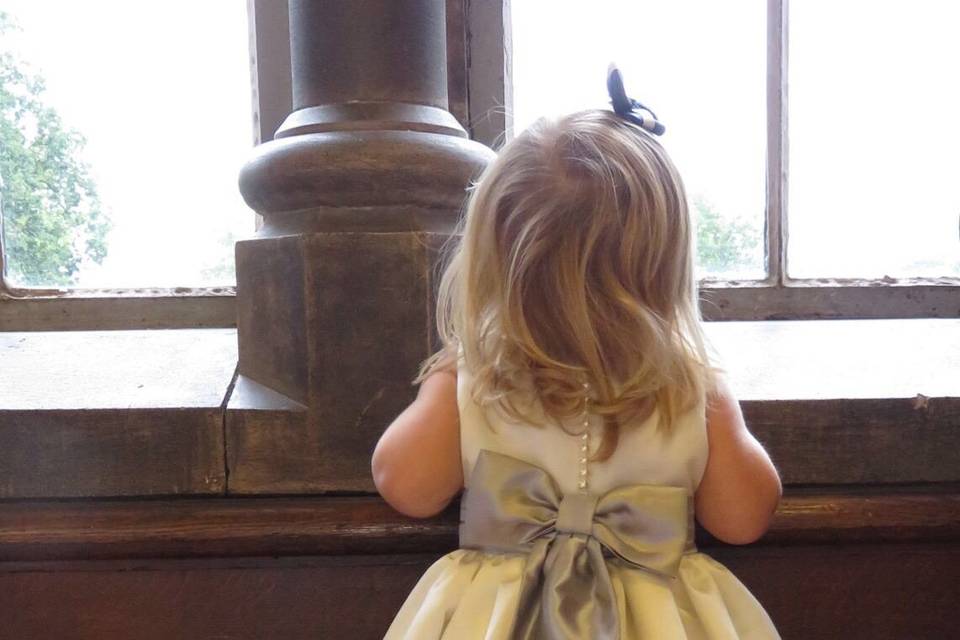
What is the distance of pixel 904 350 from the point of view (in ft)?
5.19

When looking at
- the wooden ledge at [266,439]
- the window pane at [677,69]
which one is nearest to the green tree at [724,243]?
the window pane at [677,69]

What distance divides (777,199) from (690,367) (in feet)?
3.54

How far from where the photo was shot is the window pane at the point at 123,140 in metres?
1.94

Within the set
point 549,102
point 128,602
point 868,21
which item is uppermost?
point 868,21

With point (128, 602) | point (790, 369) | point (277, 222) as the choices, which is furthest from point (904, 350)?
point (128, 602)

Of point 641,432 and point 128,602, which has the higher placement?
point 641,432

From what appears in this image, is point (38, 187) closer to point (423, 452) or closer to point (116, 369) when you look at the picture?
point (116, 369)

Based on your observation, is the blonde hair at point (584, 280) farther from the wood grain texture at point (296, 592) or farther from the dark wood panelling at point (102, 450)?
the dark wood panelling at point (102, 450)

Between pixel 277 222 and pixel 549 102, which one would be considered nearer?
pixel 277 222

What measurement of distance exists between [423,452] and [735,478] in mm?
417

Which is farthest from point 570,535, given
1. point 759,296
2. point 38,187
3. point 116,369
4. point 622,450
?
point 38,187

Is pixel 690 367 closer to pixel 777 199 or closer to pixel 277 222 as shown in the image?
pixel 277 222

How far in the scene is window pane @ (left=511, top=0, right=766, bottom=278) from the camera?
193 cm

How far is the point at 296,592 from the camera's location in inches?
52.5
